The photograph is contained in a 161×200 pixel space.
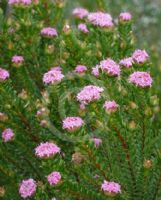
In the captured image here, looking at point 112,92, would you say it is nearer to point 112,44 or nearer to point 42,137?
point 42,137

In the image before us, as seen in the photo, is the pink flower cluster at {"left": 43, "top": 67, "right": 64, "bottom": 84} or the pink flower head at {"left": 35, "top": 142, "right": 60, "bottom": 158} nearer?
the pink flower head at {"left": 35, "top": 142, "right": 60, "bottom": 158}

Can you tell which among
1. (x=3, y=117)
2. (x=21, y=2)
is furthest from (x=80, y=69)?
(x=21, y=2)

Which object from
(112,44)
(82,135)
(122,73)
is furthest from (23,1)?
(82,135)

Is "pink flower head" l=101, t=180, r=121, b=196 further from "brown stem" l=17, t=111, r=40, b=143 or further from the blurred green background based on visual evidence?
the blurred green background

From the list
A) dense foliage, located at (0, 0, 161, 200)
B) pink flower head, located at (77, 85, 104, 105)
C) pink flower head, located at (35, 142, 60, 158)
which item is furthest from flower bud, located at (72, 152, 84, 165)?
pink flower head, located at (77, 85, 104, 105)

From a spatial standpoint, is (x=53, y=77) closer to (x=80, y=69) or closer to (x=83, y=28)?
(x=80, y=69)
